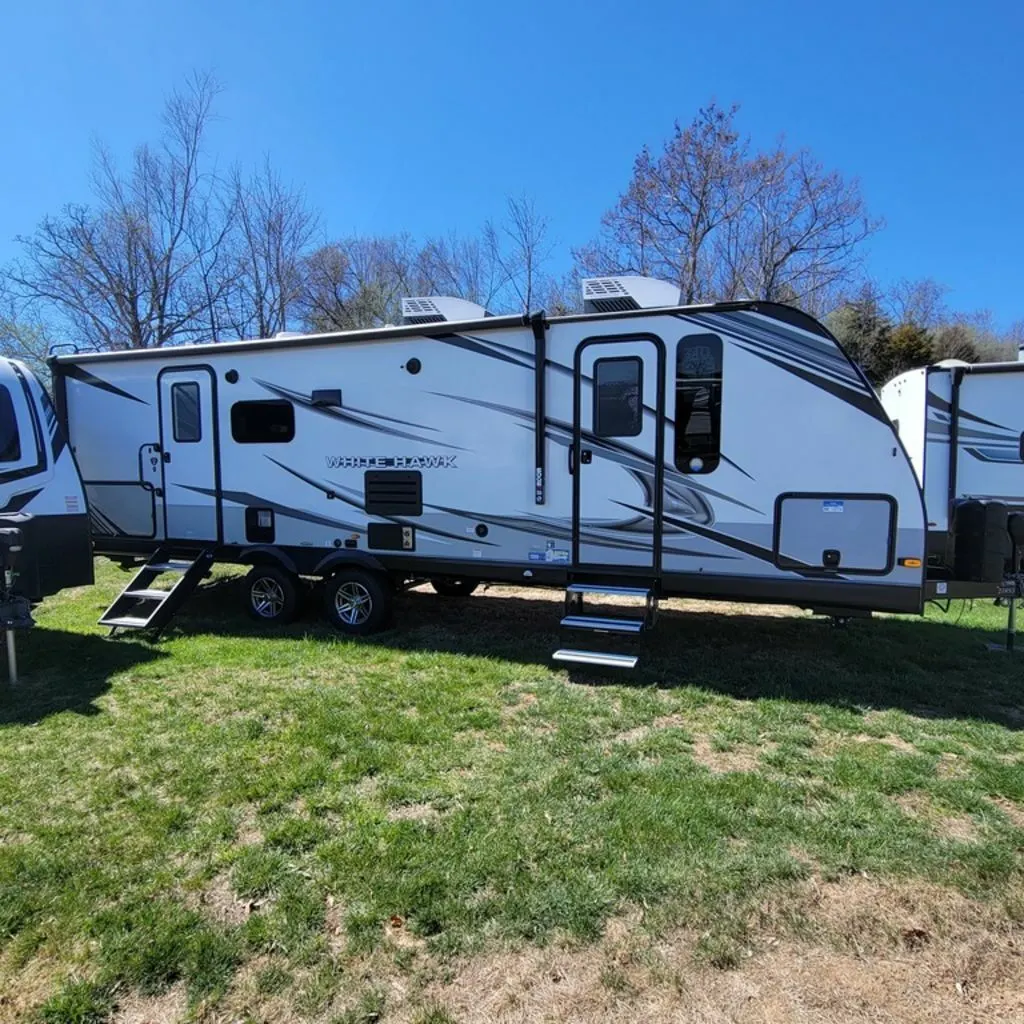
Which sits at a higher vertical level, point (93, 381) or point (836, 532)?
point (93, 381)

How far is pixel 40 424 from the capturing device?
6547 millimetres

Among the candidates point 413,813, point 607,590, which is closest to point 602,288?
point 607,590

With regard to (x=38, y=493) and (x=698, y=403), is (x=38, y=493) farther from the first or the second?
(x=698, y=403)

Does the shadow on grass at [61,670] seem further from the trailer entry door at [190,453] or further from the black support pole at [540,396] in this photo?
the black support pole at [540,396]

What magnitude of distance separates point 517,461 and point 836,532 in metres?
2.71

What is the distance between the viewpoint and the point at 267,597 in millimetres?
7453

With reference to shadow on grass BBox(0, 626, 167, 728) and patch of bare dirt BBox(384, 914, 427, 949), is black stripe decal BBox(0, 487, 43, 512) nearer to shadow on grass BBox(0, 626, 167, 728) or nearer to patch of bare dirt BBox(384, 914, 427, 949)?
shadow on grass BBox(0, 626, 167, 728)

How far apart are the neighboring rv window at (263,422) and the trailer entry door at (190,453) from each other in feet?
0.97

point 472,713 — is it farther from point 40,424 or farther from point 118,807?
point 40,424

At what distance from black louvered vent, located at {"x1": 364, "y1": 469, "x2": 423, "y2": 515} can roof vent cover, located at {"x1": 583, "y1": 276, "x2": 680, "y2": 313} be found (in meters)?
2.30

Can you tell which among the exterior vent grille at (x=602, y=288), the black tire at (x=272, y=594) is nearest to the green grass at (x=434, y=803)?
the black tire at (x=272, y=594)

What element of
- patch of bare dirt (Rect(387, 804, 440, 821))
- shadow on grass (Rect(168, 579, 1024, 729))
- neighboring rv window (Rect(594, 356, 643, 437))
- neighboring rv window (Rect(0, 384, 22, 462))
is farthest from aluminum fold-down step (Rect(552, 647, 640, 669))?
neighboring rv window (Rect(0, 384, 22, 462))

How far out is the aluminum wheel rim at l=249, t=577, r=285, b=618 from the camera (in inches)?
291

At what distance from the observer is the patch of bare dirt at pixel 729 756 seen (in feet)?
13.5
